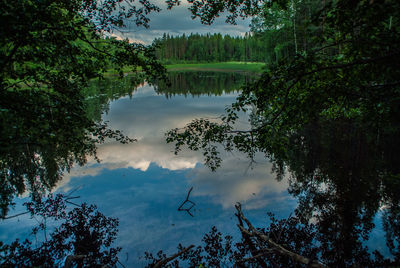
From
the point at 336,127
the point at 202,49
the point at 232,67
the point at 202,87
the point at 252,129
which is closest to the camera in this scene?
the point at 252,129

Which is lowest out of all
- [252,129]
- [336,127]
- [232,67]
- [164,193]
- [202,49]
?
[164,193]

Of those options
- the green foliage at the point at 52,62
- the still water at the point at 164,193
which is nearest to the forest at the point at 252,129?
the green foliage at the point at 52,62

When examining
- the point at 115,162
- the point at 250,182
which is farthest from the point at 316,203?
the point at 115,162

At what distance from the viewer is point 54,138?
4.74 metres

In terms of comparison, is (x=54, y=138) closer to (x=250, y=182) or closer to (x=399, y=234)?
(x=250, y=182)

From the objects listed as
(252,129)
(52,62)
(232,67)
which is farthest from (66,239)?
(232,67)

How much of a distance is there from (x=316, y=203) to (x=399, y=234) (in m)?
2.81

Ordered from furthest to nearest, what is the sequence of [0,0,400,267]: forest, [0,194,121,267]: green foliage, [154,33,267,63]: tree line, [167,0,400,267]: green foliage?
[154,33,267,63]: tree line, [0,194,121,267]: green foliage, [0,0,400,267]: forest, [167,0,400,267]: green foliage

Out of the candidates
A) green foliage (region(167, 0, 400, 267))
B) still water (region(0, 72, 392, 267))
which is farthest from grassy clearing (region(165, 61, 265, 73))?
still water (region(0, 72, 392, 267))

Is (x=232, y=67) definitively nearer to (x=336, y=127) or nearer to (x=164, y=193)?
(x=336, y=127)

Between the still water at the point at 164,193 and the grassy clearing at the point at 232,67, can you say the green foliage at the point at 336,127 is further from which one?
the grassy clearing at the point at 232,67

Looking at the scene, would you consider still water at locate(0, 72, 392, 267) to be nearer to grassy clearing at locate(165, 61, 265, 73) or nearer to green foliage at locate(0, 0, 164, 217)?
green foliage at locate(0, 0, 164, 217)

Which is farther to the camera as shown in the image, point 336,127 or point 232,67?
point 232,67

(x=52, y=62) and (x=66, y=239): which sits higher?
(x=52, y=62)
